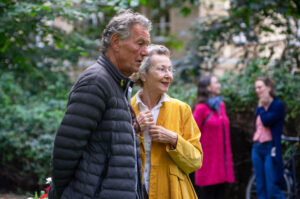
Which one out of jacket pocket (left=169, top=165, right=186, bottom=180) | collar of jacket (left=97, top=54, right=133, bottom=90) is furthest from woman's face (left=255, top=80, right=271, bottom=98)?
collar of jacket (left=97, top=54, right=133, bottom=90)

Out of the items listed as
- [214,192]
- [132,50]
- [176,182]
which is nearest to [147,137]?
[176,182]

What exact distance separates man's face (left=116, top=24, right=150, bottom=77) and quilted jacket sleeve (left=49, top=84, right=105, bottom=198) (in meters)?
0.33

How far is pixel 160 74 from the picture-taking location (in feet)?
11.4

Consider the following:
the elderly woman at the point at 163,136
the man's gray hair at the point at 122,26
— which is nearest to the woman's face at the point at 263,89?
the elderly woman at the point at 163,136

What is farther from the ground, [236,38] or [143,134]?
[236,38]

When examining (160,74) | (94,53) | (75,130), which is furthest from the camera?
(94,53)

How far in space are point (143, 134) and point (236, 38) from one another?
750 cm

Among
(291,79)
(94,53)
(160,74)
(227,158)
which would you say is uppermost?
(94,53)

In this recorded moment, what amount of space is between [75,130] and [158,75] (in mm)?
1328

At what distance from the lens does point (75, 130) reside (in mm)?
2281

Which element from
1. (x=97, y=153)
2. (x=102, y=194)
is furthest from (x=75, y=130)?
(x=102, y=194)

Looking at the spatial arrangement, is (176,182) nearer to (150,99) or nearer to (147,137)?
(147,137)

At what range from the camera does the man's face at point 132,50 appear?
2.56 m

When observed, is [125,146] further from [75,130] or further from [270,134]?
[270,134]
